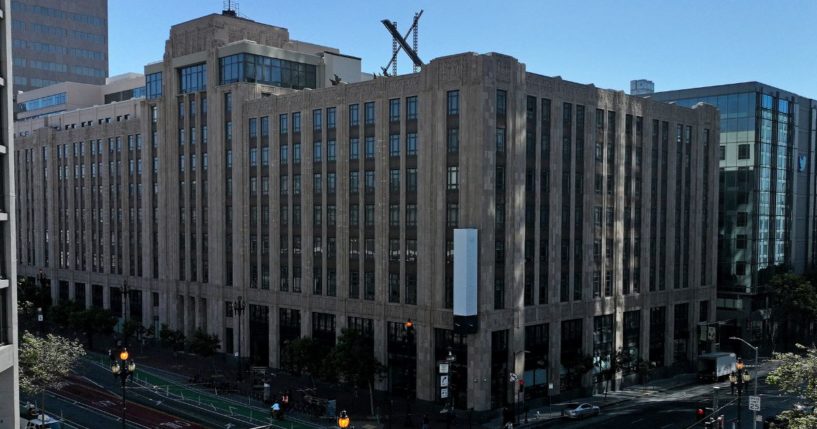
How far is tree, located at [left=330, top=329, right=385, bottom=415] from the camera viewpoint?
6038 cm

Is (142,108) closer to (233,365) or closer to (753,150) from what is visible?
(233,365)

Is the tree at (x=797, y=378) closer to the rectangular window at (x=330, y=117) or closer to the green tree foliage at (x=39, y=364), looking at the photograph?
the rectangular window at (x=330, y=117)

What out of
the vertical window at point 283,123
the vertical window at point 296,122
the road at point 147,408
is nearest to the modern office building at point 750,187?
the vertical window at point 296,122

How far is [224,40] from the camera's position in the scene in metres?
82.8

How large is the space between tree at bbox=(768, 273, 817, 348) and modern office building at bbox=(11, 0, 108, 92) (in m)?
134

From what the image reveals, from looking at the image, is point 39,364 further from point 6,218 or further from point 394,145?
point 394,145

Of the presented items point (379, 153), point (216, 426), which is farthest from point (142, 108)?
point (216, 426)

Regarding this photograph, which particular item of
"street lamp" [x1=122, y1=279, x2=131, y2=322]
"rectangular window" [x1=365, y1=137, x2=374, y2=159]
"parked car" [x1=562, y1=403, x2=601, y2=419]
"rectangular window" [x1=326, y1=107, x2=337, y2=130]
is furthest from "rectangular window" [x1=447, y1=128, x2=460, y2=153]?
"street lamp" [x1=122, y1=279, x2=131, y2=322]

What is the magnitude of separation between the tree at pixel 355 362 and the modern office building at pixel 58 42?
4486 inches

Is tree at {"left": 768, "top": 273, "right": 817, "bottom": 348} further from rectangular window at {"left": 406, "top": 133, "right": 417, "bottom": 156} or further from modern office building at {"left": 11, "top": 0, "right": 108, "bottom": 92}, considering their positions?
modern office building at {"left": 11, "top": 0, "right": 108, "bottom": 92}

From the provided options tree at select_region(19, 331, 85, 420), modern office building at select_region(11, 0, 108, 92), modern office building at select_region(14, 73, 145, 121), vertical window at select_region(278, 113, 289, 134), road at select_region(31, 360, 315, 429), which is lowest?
road at select_region(31, 360, 315, 429)

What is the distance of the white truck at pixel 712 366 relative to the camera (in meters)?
73.9

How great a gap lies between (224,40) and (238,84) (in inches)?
304

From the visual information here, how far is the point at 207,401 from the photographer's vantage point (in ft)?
207
